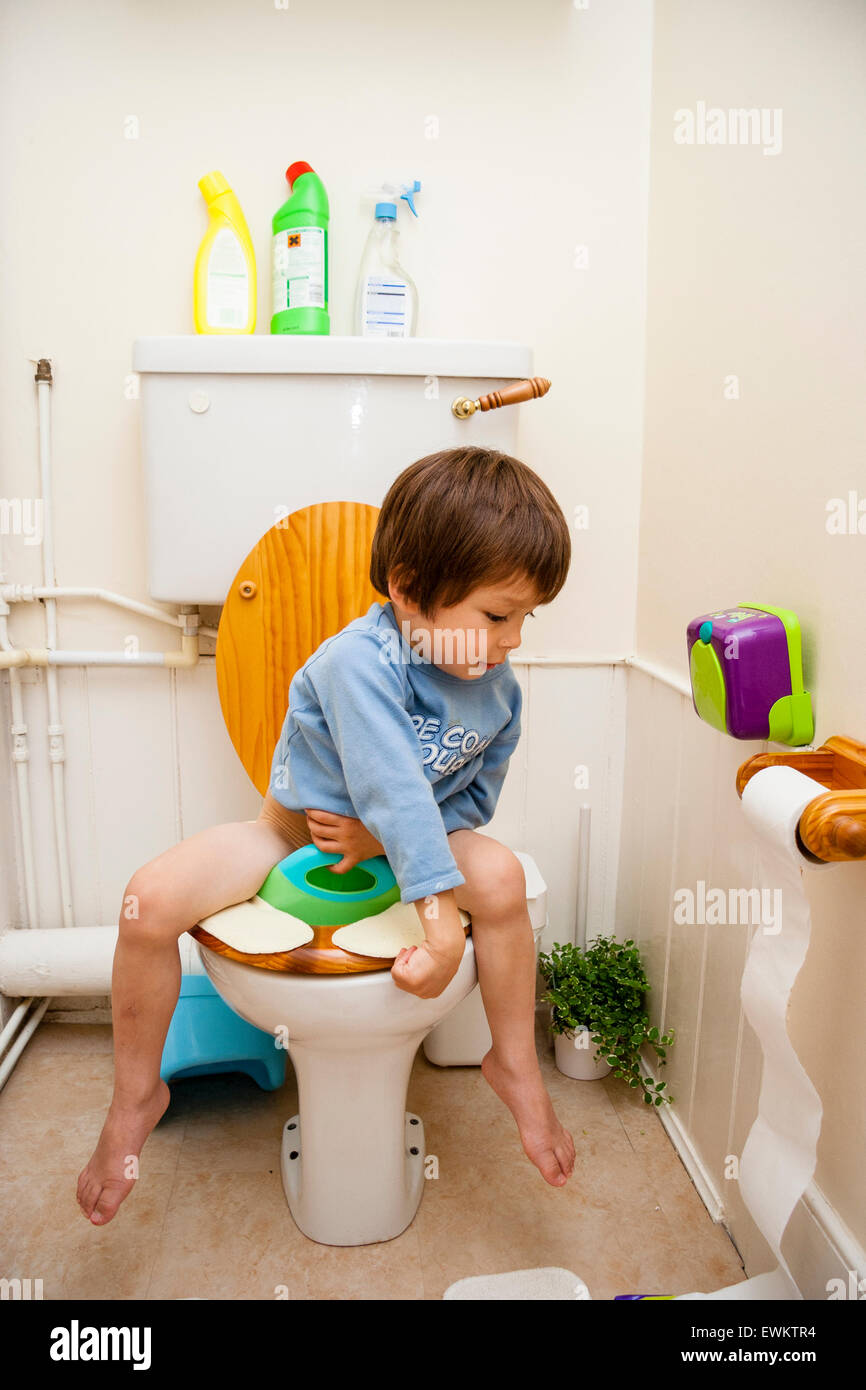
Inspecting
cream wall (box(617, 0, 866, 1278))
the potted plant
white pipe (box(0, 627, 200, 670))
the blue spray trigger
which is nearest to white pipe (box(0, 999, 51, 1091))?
white pipe (box(0, 627, 200, 670))

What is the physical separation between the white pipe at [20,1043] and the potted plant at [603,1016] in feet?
2.50

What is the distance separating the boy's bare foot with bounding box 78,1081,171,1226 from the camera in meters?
0.91

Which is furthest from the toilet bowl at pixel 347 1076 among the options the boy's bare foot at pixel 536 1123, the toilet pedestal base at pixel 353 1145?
the boy's bare foot at pixel 536 1123

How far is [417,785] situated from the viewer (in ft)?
2.75

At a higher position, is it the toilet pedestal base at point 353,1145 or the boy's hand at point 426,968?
the boy's hand at point 426,968

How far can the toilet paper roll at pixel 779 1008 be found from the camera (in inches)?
28.1

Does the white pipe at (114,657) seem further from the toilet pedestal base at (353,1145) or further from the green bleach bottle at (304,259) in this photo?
the toilet pedestal base at (353,1145)

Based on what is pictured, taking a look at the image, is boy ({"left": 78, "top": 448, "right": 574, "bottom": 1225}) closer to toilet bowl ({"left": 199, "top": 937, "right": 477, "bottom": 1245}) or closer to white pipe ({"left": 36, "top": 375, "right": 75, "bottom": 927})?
toilet bowl ({"left": 199, "top": 937, "right": 477, "bottom": 1245})

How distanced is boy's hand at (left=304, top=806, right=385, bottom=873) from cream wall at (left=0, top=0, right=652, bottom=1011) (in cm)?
51

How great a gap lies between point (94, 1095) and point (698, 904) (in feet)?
2.78

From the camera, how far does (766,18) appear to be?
935 mm

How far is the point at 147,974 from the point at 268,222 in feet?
3.26

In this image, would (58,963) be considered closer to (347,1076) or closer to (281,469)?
(347,1076)

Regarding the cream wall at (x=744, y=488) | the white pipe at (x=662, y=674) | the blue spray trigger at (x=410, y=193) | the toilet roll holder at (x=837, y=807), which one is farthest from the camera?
the blue spray trigger at (x=410, y=193)
